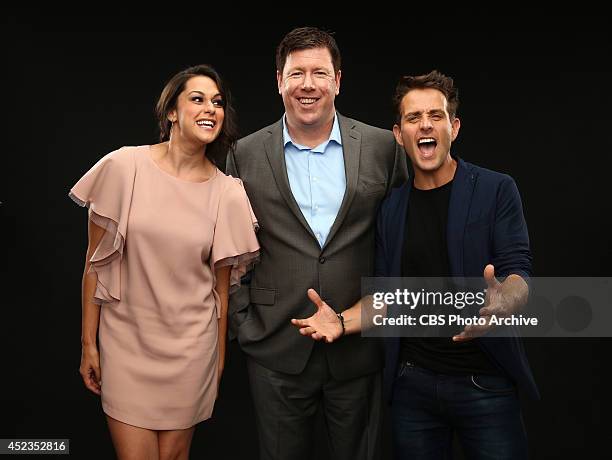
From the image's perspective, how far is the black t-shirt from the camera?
2799 millimetres

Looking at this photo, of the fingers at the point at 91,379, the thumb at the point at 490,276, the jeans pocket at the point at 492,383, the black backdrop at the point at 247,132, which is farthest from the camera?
the black backdrop at the point at 247,132

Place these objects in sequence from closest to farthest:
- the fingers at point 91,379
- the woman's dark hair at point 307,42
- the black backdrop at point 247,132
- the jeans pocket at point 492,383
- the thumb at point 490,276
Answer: the thumb at point 490,276 < the jeans pocket at point 492,383 < the fingers at point 91,379 < the woman's dark hair at point 307,42 < the black backdrop at point 247,132

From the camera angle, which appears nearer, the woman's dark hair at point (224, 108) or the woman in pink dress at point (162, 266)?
the woman in pink dress at point (162, 266)

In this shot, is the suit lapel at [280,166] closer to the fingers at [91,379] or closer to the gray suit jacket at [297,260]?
the gray suit jacket at [297,260]

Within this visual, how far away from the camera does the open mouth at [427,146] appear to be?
2.90 meters

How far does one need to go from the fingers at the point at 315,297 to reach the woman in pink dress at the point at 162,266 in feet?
0.96

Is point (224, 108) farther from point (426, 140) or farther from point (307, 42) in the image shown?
point (426, 140)

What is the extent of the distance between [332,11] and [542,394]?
2469mm

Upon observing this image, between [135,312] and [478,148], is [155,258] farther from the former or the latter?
[478,148]

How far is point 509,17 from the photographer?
4.35 meters

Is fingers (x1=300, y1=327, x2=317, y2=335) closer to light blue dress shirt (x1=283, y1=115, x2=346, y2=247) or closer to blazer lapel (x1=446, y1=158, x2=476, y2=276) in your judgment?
light blue dress shirt (x1=283, y1=115, x2=346, y2=247)

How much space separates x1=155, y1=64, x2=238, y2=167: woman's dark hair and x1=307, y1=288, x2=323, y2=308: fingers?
644 millimetres

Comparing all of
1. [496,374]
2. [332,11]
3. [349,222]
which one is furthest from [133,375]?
[332,11]

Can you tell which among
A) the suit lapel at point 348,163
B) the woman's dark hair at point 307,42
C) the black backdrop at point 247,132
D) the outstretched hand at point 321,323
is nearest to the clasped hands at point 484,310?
the outstretched hand at point 321,323
